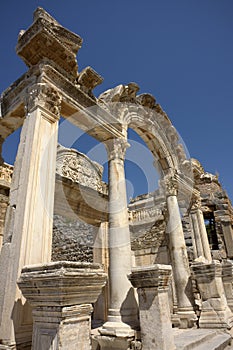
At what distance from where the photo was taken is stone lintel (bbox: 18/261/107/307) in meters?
2.41

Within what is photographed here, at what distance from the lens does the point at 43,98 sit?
4.75m

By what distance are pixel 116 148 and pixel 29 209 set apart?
340cm

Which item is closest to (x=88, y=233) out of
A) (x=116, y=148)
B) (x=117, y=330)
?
(x=116, y=148)

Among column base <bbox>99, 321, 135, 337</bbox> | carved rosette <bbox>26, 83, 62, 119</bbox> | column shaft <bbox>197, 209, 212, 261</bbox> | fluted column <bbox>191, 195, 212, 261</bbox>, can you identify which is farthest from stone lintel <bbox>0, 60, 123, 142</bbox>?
column shaft <bbox>197, 209, 212, 261</bbox>

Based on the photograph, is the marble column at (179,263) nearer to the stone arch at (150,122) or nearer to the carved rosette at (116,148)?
the stone arch at (150,122)

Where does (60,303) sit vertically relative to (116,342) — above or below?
above

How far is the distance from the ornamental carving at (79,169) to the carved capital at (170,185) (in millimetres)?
2765

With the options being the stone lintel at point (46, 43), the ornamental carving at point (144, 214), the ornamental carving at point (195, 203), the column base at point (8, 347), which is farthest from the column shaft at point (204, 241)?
the column base at point (8, 347)

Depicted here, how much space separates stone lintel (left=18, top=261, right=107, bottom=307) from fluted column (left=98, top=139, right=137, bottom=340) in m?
2.15

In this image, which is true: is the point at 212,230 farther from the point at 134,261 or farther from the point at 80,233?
the point at 80,233

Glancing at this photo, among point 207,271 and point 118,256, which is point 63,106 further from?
point 207,271

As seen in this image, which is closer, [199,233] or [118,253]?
[118,253]

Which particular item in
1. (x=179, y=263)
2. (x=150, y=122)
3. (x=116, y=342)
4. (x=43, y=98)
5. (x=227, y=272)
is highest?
(x=150, y=122)

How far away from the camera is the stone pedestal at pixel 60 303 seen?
234 centimetres
